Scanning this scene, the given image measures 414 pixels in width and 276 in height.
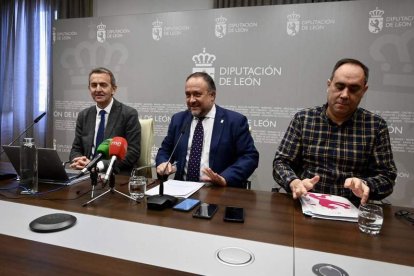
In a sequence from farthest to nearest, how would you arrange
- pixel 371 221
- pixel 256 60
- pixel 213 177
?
pixel 256 60, pixel 213 177, pixel 371 221

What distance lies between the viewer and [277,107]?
3191 millimetres

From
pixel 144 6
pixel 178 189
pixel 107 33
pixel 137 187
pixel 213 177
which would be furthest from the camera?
pixel 144 6

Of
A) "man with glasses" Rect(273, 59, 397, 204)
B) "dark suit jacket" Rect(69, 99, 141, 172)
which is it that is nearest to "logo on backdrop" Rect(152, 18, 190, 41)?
"dark suit jacket" Rect(69, 99, 141, 172)

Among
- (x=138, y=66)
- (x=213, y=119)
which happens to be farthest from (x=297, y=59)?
(x=138, y=66)

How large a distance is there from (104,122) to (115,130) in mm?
131

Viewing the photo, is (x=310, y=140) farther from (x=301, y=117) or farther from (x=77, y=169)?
(x=77, y=169)

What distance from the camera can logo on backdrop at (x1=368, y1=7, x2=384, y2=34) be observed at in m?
2.87

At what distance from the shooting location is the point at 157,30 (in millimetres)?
3506

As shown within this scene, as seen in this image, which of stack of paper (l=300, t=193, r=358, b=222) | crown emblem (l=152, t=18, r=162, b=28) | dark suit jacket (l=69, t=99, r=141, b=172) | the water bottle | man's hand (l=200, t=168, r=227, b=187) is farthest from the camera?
crown emblem (l=152, t=18, r=162, b=28)

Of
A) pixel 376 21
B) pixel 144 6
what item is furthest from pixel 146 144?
pixel 144 6

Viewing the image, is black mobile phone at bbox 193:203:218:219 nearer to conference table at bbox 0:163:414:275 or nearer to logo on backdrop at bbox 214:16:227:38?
conference table at bbox 0:163:414:275

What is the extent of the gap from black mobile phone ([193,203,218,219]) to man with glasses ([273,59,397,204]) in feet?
1.58

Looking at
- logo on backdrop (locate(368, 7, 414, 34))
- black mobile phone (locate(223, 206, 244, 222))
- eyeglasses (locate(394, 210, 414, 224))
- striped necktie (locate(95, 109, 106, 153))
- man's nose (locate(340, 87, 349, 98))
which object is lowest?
eyeglasses (locate(394, 210, 414, 224))

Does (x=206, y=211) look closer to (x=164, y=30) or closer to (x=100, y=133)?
(x=100, y=133)
